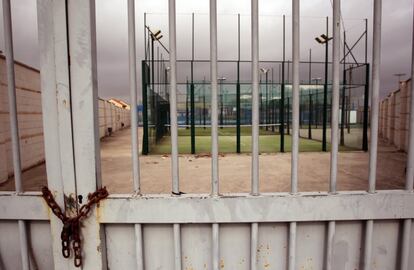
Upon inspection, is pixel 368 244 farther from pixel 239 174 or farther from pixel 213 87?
pixel 239 174

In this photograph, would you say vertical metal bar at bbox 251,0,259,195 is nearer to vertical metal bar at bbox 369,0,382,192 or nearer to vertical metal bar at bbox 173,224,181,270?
vertical metal bar at bbox 173,224,181,270

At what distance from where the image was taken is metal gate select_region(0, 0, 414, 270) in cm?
136

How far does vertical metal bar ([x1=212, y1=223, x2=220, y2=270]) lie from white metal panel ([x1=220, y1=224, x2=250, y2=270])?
0.05 meters

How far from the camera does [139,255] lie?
145cm

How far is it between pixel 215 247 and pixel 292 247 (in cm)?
45

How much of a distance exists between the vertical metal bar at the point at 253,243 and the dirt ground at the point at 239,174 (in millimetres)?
3493

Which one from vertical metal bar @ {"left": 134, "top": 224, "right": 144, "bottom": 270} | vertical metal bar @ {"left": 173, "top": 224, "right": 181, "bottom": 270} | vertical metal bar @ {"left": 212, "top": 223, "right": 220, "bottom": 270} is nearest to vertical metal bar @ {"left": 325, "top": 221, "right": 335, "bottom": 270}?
vertical metal bar @ {"left": 212, "top": 223, "right": 220, "bottom": 270}

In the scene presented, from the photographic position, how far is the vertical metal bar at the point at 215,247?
4.76 ft

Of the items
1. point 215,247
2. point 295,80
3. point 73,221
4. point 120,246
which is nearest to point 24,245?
point 73,221

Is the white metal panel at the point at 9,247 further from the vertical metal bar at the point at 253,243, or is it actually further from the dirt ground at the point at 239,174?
the dirt ground at the point at 239,174

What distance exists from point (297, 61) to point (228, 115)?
1973 centimetres

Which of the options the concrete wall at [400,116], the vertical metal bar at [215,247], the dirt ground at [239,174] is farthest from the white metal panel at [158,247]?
the concrete wall at [400,116]

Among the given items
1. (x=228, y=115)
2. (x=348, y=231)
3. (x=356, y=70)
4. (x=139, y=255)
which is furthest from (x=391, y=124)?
(x=139, y=255)

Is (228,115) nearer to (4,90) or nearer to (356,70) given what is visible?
(356,70)
